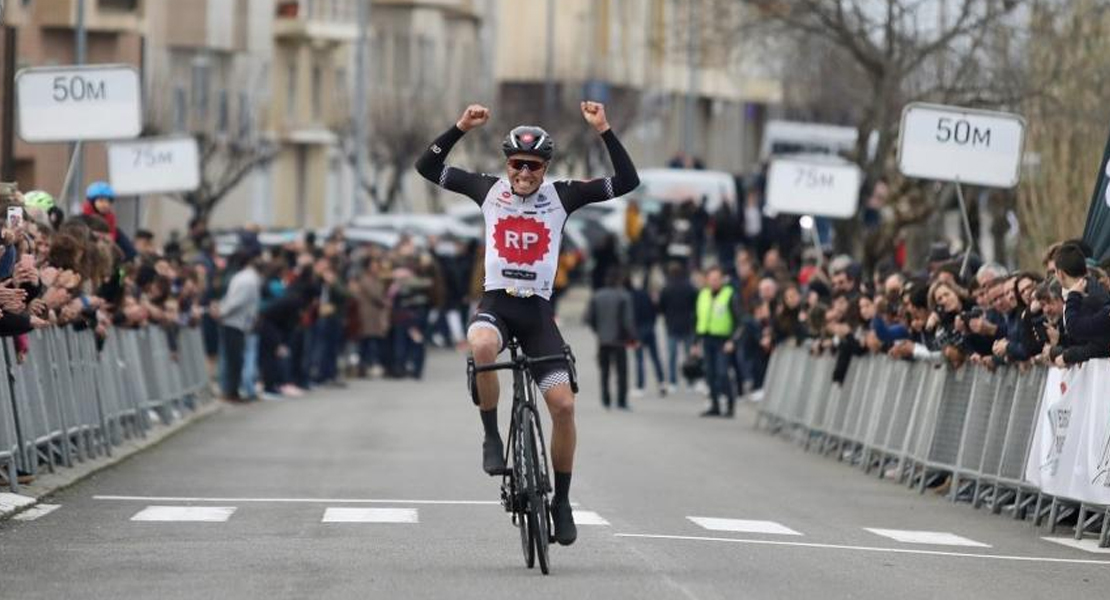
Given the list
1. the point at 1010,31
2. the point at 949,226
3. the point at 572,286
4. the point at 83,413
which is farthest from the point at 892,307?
the point at 949,226

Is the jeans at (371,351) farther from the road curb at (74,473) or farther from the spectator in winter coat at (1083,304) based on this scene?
the spectator in winter coat at (1083,304)

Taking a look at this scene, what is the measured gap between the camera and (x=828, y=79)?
180 ft

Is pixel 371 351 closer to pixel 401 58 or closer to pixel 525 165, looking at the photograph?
pixel 525 165

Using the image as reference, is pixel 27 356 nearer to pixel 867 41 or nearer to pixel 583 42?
pixel 867 41

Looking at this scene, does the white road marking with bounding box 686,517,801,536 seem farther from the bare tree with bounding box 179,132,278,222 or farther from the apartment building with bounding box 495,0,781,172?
the apartment building with bounding box 495,0,781,172

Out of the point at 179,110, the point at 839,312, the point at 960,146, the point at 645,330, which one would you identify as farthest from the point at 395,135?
the point at 960,146

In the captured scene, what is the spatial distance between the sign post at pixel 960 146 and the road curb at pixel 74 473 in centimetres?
688

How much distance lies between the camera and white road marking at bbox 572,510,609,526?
57.2 ft

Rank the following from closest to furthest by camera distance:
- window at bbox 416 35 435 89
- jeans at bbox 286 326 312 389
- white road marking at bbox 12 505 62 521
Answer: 1. white road marking at bbox 12 505 62 521
2. jeans at bbox 286 326 312 389
3. window at bbox 416 35 435 89

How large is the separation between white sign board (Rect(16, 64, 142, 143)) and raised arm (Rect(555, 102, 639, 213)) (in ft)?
42.3

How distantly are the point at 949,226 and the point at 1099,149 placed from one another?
48847mm

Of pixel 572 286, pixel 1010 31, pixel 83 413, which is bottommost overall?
pixel 572 286

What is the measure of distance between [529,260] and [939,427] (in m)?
8.90

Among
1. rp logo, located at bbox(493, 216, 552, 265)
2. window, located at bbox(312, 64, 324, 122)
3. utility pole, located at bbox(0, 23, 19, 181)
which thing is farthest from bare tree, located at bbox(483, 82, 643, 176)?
rp logo, located at bbox(493, 216, 552, 265)
